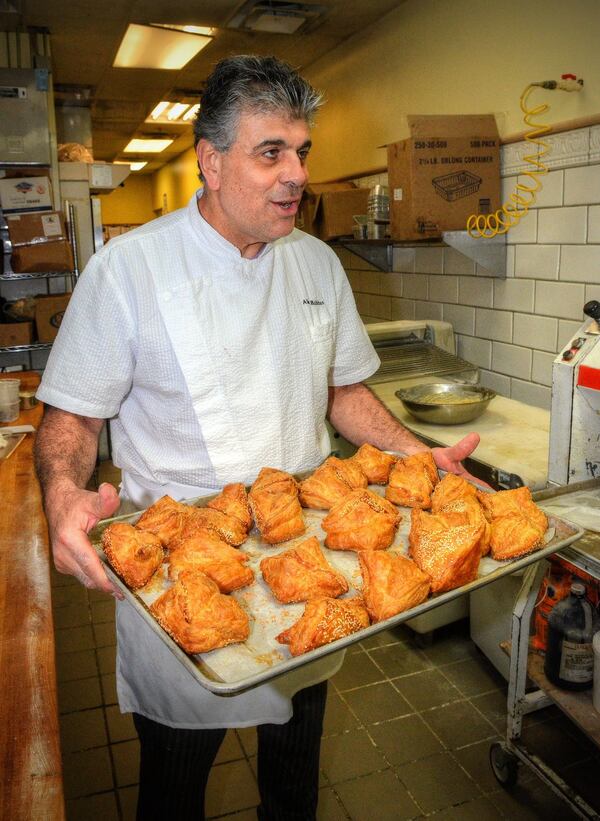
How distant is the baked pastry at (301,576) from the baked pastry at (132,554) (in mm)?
200

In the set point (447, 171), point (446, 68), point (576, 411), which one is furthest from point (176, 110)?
point (576, 411)

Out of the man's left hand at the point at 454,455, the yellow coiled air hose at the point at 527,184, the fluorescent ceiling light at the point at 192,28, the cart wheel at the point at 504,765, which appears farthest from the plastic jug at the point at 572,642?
the fluorescent ceiling light at the point at 192,28

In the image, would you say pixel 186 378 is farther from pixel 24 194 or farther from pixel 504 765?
pixel 24 194

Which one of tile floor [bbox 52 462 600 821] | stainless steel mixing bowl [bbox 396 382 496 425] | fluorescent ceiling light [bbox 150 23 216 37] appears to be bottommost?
tile floor [bbox 52 462 600 821]

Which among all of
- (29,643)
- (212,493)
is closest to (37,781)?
(29,643)

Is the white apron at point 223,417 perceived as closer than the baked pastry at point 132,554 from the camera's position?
No

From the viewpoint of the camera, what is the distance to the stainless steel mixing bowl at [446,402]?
267 cm

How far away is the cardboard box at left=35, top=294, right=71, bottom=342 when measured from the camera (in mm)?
4895

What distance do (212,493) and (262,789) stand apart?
0.82 metres

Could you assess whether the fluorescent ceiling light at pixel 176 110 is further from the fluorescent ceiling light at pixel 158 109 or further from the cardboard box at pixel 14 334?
the cardboard box at pixel 14 334

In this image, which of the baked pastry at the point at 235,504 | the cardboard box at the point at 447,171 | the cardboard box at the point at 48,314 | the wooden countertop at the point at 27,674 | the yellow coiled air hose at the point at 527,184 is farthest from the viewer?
the cardboard box at the point at 48,314

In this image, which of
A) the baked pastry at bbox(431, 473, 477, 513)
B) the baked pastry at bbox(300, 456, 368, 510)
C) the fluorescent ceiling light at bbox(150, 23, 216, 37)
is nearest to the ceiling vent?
the fluorescent ceiling light at bbox(150, 23, 216, 37)

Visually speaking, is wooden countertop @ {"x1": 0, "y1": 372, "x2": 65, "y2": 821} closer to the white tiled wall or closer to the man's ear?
the man's ear

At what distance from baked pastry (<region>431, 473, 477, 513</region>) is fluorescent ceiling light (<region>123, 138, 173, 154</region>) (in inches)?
361
